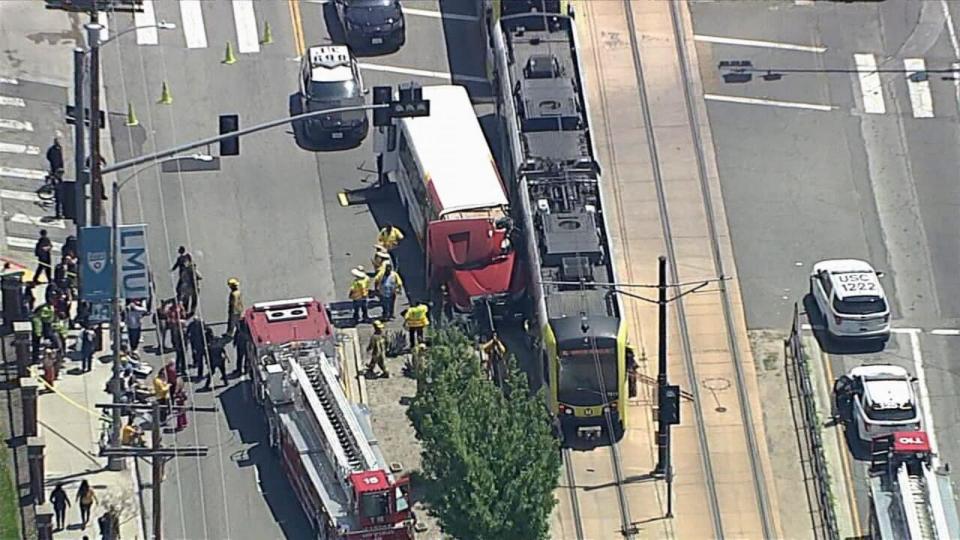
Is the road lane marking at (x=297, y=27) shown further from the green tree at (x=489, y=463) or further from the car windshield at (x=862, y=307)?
the green tree at (x=489, y=463)

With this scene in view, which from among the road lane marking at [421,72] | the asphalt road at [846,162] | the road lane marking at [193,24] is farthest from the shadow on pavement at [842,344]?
the road lane marking at [193,24]

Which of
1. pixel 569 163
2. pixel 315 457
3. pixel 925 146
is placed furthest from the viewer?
pixel 925 146

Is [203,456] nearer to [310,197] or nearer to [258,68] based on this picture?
[310,197]

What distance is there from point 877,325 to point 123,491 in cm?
1757

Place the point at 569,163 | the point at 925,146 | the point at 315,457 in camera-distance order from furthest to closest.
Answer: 1. the point at 925,146
2. the point at 569,163
3. the point at 315,457

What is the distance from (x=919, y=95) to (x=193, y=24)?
1791 cm

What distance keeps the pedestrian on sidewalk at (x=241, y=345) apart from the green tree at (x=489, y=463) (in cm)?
568

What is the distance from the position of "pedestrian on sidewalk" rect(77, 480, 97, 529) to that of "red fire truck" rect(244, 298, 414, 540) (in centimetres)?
422

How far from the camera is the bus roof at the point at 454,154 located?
7062 centimetres

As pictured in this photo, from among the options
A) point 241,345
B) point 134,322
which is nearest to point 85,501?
point 134,322

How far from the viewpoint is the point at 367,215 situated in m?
73.7

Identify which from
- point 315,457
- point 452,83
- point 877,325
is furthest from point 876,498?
point 452,83

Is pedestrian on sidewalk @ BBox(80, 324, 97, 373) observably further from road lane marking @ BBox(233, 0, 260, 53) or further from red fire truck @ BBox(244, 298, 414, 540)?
road lane marking @ BBox(233, 0, 260, 53)

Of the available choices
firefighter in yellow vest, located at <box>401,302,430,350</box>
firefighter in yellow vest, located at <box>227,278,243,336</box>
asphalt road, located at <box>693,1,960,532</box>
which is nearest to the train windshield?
firefighter in yellow vest, located at <box>401,302,430,350</box>
